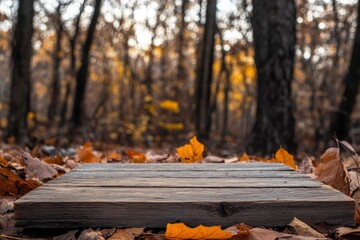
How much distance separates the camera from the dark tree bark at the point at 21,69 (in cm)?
601

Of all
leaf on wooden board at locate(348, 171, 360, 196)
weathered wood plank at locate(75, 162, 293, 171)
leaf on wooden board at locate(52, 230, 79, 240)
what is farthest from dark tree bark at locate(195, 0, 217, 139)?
leaf on wooden board at locate(52, 230, 79, 240)

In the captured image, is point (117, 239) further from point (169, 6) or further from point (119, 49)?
point (119, 49)

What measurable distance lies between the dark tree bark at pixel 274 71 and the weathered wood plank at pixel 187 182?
2.90 meters

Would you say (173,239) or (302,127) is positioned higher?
(173,239)

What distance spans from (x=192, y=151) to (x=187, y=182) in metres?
0.82

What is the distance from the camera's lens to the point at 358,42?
7605 mm

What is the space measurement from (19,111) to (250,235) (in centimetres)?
591

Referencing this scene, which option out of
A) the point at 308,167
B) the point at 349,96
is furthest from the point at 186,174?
the point at 349,96

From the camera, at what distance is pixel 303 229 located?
1.19 metres

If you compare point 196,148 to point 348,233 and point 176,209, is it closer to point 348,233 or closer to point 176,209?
point 176,209

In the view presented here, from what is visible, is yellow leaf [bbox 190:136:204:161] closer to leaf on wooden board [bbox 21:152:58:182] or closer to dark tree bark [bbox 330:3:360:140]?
leaf on wooden board [bbox 21:152:58:182]

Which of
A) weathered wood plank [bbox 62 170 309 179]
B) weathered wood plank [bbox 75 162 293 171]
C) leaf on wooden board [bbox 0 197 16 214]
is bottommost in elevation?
leaf on wooden board [bbox 0 197 16 214]

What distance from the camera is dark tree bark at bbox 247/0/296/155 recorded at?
14.3ft

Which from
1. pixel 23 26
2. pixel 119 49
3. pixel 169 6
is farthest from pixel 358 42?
pixel 119 49
